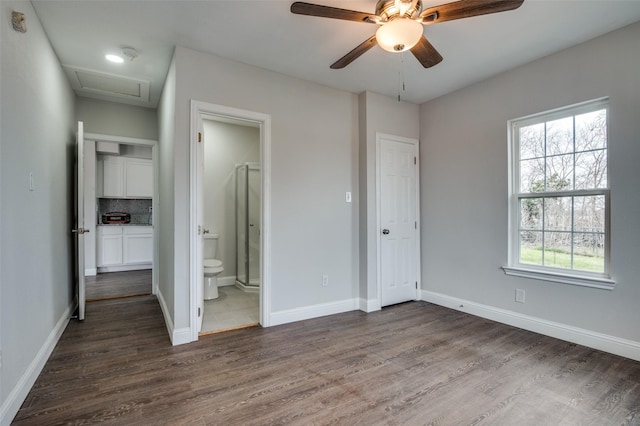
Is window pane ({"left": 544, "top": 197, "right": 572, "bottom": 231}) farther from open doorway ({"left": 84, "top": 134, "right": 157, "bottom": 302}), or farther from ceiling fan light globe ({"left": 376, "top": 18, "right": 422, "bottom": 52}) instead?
open doorway ({"left": 84, "top": 134, "right": 157, "bottom": 302})

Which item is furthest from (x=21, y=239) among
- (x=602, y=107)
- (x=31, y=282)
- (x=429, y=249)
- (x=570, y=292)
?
(x=602, y=107)

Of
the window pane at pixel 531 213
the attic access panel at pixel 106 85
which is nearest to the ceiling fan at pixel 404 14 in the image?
the window pane at pixel 531 213

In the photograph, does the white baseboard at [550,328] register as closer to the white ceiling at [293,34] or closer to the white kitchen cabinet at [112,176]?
the white ceiling at [293,34]

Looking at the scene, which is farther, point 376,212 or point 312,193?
point 376,212

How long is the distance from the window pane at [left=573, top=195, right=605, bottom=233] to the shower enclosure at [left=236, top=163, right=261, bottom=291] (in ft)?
11.9

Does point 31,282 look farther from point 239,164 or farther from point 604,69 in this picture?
point 604,69

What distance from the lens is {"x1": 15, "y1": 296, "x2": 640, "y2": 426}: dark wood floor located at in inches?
68.2

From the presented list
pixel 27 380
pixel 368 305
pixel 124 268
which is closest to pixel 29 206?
pixel 27 380

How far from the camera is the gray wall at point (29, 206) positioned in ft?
5.54

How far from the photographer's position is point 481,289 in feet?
11.2

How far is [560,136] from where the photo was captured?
113 inches

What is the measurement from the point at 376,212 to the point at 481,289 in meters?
1.43

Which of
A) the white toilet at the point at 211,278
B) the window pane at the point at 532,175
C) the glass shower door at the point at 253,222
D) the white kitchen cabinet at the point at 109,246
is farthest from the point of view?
the white kitchen cabinet at the point at 109,246

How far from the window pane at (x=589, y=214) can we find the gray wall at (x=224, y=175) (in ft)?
13.3
